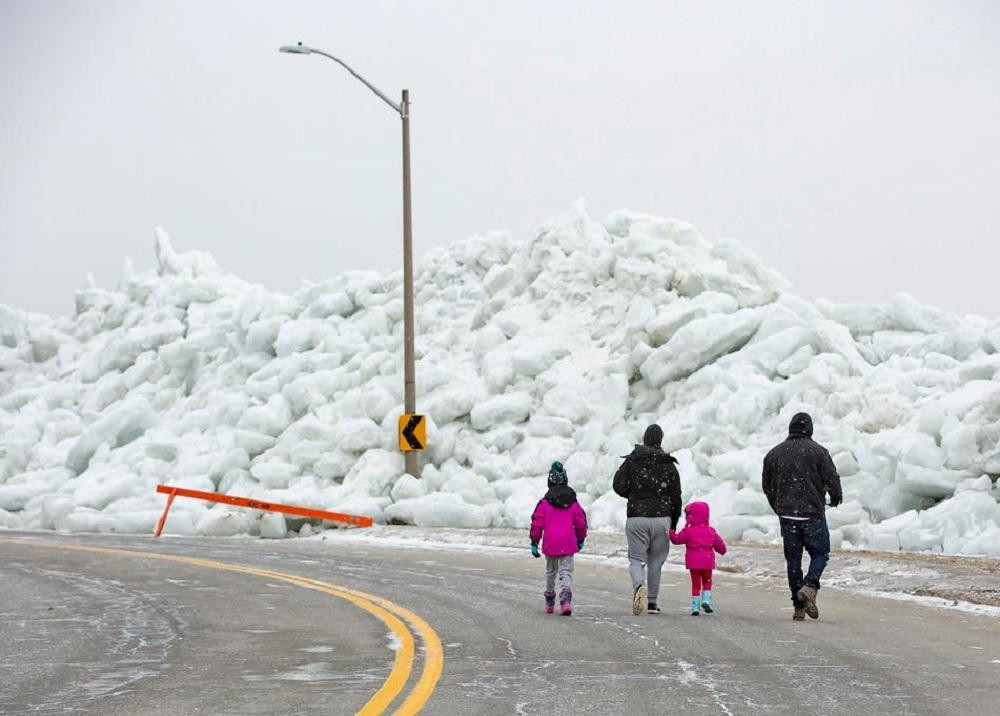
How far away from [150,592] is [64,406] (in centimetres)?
2418

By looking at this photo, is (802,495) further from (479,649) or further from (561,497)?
(479,649)

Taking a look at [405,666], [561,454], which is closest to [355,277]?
[561,454]

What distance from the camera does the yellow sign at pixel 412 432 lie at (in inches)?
969

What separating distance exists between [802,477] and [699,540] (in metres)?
1.06

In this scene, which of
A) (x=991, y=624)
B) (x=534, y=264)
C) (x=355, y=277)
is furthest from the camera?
(x=355, y=277)

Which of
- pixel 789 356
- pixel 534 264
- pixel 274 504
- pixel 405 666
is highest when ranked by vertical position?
pixel 534 264

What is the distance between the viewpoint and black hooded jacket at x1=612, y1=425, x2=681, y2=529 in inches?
498

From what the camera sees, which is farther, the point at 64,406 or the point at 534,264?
the point at 64,406

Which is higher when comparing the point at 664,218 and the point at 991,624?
the point at 664,218

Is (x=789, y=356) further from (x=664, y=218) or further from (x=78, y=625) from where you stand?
(x=78, y=625)

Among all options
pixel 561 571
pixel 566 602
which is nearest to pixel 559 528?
pixel 561 571

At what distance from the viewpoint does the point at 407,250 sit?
2542 cm

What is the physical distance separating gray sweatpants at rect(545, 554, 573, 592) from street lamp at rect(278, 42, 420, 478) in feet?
40.1

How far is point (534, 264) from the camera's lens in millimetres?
32562
